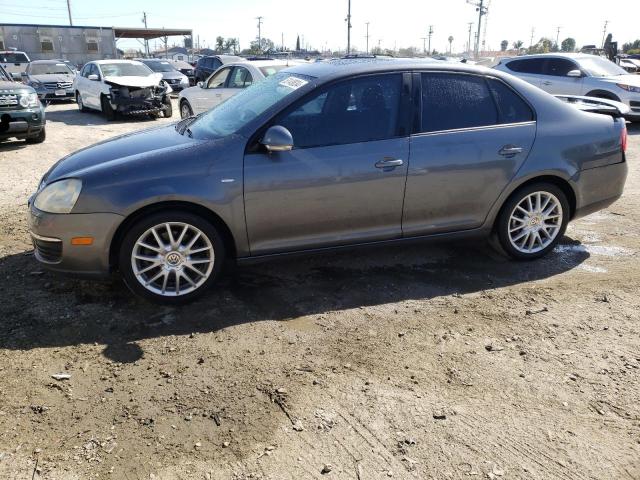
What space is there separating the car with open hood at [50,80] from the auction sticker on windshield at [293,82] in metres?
16.2

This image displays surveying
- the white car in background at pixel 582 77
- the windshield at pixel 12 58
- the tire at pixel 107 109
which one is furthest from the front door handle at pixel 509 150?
the windshield at pixel 12 58

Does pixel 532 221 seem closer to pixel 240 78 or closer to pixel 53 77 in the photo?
pixel 240 78

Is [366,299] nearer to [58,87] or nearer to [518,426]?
[518,426]

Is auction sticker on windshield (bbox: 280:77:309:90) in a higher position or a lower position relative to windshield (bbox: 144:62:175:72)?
higher

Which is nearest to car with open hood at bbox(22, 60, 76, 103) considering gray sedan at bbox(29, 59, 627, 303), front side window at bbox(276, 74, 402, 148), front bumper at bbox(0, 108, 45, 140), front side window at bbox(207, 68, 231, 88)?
front bumper at bbox(0, 108, 45, 140)

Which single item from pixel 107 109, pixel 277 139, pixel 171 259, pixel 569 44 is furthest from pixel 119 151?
pixel 569 44

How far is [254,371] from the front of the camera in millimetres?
3209

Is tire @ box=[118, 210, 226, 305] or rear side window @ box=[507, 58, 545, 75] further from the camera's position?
rear side window @ box=[507, 58, 545, 75]

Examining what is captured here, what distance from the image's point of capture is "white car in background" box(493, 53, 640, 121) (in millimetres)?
12625

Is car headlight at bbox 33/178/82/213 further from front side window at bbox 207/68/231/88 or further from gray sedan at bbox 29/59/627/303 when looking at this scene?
front side window at bbox 207/68/231/88

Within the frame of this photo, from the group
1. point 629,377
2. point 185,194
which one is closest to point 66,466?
point 185,194

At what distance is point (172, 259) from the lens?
12.9 ft

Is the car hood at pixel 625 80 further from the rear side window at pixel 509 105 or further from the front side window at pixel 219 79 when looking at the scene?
the rear side window at pixel 509 105

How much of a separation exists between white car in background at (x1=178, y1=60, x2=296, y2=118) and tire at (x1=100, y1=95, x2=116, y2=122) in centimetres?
295
